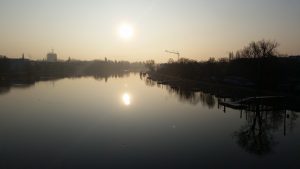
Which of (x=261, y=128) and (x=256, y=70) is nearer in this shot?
(x=261, y=128)

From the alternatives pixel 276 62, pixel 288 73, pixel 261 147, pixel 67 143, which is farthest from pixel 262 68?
pixel 67 143

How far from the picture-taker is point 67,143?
76.8 feet

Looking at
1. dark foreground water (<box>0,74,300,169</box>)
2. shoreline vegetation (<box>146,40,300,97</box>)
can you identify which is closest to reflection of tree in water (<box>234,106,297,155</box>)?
dark foreground water (<box>0,74,300,169</box>)

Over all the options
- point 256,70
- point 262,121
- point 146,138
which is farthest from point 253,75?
point 146,138

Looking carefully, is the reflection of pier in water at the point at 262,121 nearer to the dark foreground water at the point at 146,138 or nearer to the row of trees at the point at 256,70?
the dark foreground water at the point at 146,138

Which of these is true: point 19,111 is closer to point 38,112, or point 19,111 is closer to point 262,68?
point 38,112

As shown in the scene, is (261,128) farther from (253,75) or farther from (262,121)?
(253,75)

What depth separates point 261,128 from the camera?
29.1 meters

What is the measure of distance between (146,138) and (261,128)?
11.2 m

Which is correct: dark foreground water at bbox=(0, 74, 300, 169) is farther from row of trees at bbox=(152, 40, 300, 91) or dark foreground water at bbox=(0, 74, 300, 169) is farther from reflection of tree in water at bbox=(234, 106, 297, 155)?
row of trees at bbox=(152, 40, 300, 91)

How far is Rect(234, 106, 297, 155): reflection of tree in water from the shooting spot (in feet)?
76.4

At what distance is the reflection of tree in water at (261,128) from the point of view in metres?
23.3

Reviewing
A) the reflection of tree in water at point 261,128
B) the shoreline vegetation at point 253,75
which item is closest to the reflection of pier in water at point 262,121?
the reflection of tree in water at point 261,128

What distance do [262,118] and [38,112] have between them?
972 inches
